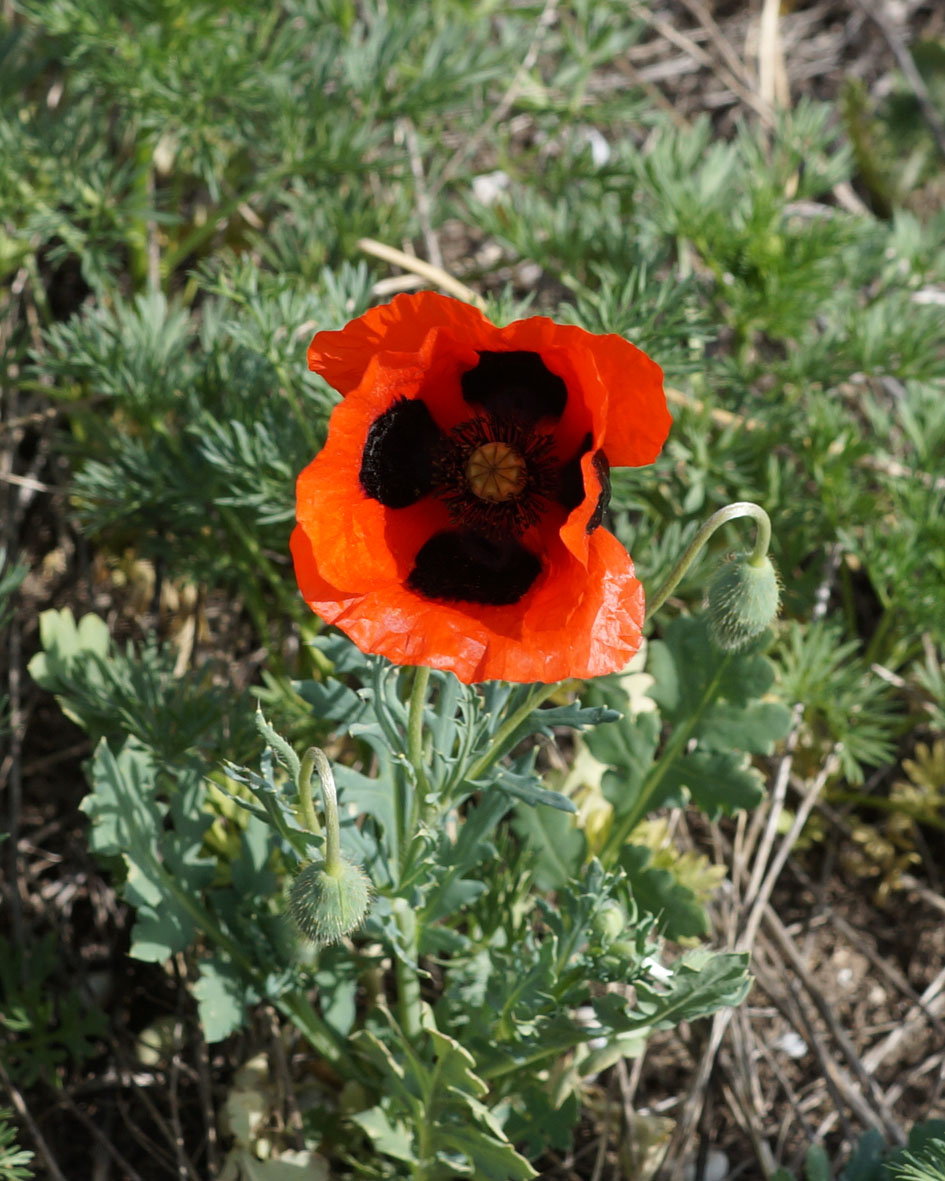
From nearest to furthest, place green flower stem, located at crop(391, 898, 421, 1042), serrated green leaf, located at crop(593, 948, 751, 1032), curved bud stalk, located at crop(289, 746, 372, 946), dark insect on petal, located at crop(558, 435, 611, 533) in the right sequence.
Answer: dark insect on petal, located at crop(558, 435, 611, 533) → curved bud stalk, located at crop(289, 746, 372, 946) → serrated green leaf, located at crop(593, 948, 751, 1032) → green flower stem, located at crop(391, 898, 421, 1042)

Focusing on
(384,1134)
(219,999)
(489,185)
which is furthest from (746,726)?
(489,185)

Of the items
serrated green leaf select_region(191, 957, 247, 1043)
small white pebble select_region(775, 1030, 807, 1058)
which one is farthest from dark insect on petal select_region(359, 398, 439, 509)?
small white pebble select_region(775, 1030, 807, 1058)

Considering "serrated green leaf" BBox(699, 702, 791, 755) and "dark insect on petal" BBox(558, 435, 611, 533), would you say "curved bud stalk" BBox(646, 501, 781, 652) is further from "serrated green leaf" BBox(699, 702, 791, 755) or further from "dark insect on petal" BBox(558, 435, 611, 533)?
"serrated green leaf" BBox(699, 702, 791, 755)

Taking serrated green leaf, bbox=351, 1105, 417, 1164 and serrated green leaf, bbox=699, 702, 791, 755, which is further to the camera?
serrated green leaf, bbox=699, 702, 791, 755

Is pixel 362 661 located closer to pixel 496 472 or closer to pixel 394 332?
pixel 496 472

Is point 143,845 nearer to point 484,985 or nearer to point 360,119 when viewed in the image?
point 484,985

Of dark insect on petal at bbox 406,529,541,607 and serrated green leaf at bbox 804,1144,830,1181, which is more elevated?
dark insect on petal at bbox 406,529,541,607

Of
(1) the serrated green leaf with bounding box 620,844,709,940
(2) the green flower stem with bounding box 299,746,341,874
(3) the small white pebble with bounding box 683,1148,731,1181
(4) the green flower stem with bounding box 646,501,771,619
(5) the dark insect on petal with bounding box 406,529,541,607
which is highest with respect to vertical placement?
(4) the green flower stem with bounding box 646,501,771,619

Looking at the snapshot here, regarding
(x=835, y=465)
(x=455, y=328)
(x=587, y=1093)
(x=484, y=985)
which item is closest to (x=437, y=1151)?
(x=484, y=985)

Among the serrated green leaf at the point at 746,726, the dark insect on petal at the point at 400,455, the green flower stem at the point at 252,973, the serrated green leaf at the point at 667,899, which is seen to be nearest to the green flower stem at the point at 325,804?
the dark insect on petal at the point at 400,455
